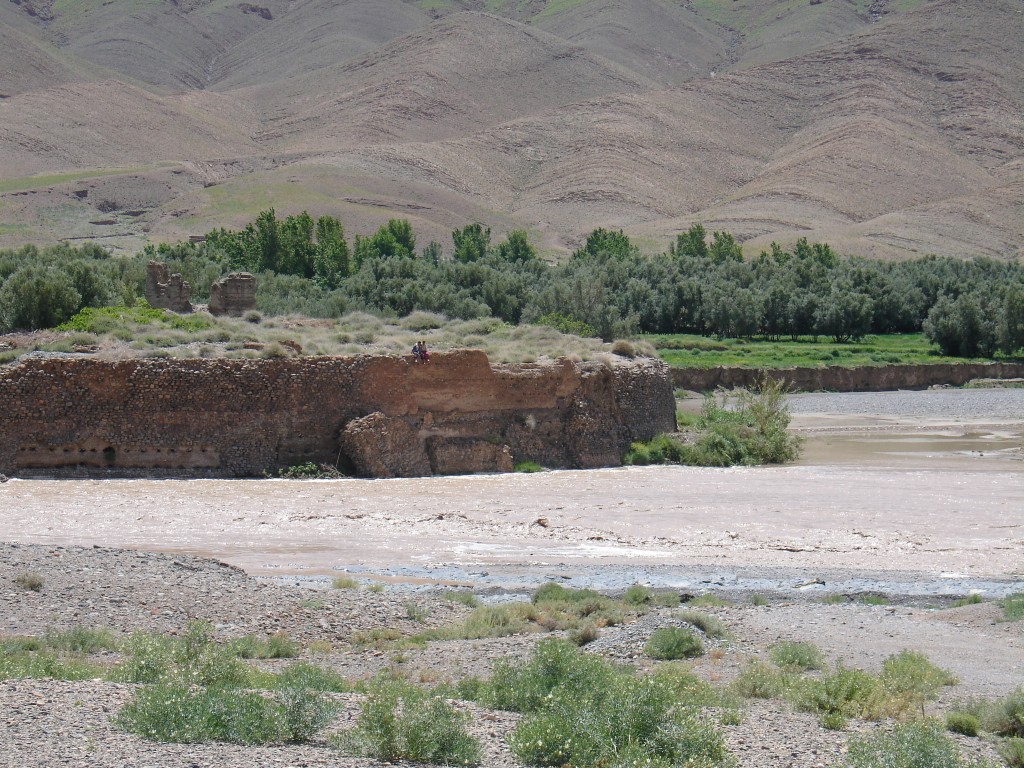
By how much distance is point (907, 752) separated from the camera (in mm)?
8422

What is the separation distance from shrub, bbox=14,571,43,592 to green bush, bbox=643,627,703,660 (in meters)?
7.35

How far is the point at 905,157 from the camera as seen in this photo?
142125 millimetres

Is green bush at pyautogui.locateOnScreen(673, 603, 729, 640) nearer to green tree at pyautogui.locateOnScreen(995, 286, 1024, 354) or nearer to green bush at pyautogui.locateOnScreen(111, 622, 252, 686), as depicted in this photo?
green bush at pyautogui.locateOnScreen(111, 622, 252, 686)

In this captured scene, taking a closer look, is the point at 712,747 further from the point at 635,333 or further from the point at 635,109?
the point at 635,109

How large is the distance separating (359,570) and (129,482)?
1028 centimetres

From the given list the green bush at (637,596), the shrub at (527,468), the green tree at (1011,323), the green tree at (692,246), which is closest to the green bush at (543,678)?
the green bush at (637,596)

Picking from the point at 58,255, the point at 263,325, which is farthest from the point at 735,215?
the point at 263,325

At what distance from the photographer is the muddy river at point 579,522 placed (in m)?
19.6

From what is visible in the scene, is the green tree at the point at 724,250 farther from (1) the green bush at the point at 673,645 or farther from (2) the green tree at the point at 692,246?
(1) the green bush at the point at 673,645

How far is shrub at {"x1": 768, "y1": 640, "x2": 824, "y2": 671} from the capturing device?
12234 mm

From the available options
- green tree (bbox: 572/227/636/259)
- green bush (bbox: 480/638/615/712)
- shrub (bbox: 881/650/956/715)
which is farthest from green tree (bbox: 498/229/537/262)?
green bush (bbox: 480/638/615/712)

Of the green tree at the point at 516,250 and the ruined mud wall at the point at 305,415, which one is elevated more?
the green tree at the point at 516,250

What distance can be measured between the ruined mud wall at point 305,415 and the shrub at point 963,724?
20493mm

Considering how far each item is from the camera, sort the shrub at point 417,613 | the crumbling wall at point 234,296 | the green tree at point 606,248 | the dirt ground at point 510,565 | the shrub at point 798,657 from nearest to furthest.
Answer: the dirt ground at point 510,565 → the shrub at point 798,657 → the shrub at point 417,613 → the crumbling wall at point 234,296 → the green tree at point 606,248
